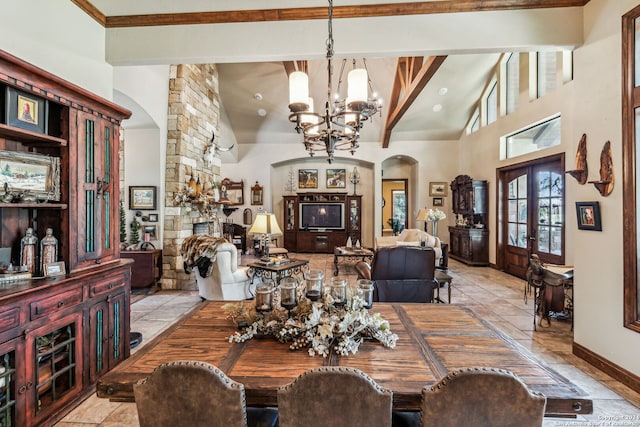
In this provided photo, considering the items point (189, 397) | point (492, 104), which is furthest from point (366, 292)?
point (492, 104)

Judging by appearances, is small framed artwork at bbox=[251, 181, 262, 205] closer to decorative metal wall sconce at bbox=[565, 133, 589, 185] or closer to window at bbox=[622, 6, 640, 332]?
decorative metal wall sconce at bbox=[565, 133, 589, 185]

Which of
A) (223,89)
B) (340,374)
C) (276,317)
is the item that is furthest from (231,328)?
(223,89)

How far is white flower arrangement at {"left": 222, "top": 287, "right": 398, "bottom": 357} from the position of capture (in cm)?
132

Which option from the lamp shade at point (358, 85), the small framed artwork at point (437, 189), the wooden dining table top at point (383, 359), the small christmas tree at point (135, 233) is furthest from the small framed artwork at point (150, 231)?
the small framed artwork at point (437, 189)

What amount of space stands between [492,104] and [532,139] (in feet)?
5.64

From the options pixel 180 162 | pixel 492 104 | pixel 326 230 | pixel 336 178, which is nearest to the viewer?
pixel 180 162

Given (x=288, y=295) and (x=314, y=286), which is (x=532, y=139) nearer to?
(x=314, y=286)

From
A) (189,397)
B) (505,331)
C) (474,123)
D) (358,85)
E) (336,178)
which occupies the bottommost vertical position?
(505,331)

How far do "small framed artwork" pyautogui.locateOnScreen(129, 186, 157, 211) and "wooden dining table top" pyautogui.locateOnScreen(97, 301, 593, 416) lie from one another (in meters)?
3.81

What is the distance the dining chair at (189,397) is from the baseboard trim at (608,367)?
283 cm

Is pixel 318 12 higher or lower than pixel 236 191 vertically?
higher

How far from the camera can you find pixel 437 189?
8398 mm

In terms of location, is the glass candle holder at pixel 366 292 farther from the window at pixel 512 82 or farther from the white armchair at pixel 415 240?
the window at pixel 512 82

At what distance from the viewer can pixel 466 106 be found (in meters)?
7.30
